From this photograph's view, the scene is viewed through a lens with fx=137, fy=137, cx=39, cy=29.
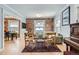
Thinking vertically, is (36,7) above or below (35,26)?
above

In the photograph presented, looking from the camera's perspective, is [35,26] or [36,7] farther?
[35,26]

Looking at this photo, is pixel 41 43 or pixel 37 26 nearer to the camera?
pixel 41 43

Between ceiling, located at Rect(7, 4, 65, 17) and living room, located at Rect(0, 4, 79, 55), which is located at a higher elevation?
ceiling, located at Rect(7, 4, 65, 17)

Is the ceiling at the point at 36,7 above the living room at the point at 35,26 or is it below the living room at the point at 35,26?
above

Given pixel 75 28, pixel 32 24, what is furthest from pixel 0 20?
pixel 32 24

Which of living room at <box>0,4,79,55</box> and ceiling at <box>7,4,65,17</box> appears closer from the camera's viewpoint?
ceiling at <box>7,4,65,17</box>

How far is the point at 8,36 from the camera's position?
892cm

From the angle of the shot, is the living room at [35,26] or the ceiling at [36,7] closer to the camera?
the ceiling at [36,7]
